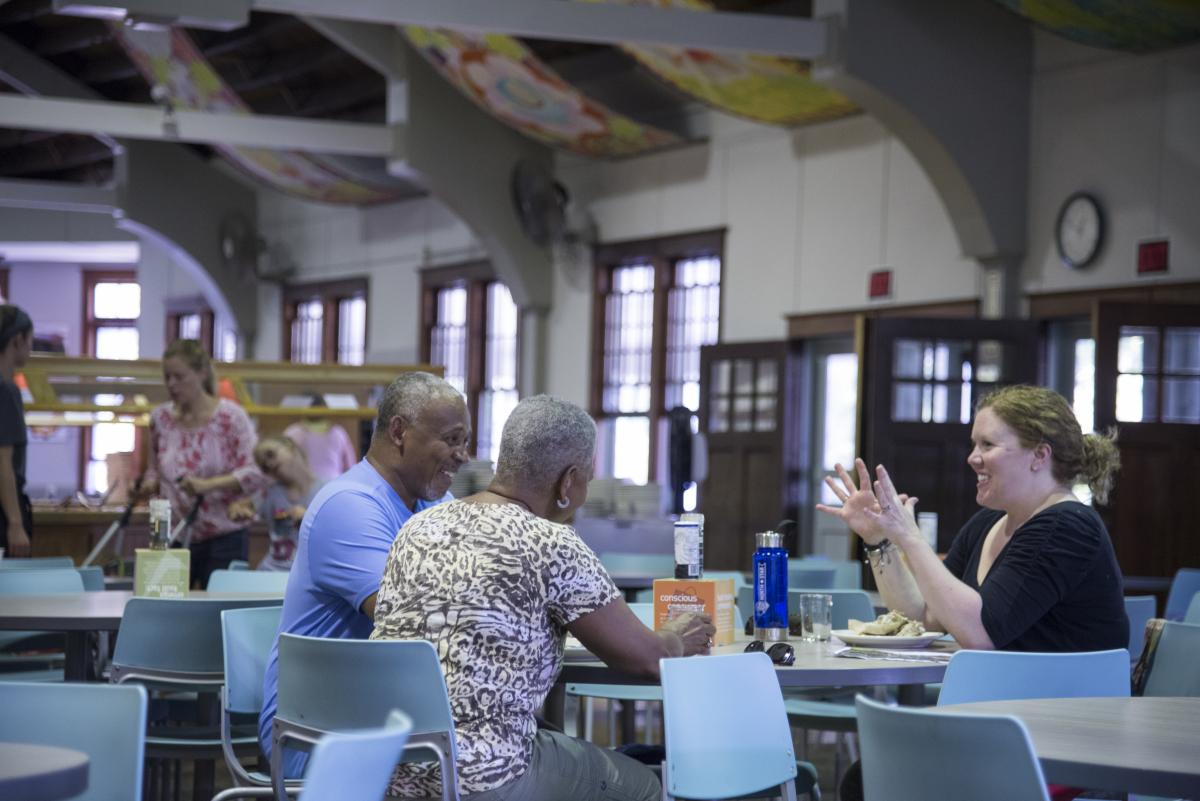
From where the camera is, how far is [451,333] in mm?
14938

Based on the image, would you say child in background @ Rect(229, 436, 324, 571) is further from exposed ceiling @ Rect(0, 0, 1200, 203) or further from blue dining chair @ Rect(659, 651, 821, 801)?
exposed ceiling @ Rect(0, 0, 1200, 203)

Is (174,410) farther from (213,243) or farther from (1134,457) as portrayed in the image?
(213,243)

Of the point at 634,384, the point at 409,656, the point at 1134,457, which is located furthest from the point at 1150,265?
the point at 409,656

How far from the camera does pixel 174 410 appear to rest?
5930 mm

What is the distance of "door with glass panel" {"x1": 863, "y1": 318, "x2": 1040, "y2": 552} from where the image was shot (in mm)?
8961

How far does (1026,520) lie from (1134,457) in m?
5.03

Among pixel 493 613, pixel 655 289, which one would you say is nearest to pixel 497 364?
pixel 655 289

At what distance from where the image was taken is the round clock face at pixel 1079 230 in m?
8.78

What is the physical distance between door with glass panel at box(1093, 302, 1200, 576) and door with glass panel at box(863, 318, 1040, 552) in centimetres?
82

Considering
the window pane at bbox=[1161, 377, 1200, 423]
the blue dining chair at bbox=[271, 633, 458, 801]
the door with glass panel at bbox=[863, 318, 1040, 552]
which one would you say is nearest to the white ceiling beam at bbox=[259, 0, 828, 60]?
the door with glass panel at bbox=[863, 318, 1040, 552]

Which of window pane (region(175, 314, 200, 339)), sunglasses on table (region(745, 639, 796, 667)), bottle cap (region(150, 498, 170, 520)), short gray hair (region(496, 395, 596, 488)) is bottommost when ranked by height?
sunglasses on table (region(745, 639, 796, 667))

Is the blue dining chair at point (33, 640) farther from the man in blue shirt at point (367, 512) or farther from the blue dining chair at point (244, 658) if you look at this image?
the man in blue shirt at point (367, 512)

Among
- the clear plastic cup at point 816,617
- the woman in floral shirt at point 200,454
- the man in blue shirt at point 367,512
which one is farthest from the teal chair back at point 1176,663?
the woman in floral shirt at point 200,454

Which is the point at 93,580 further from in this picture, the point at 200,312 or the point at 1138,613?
the point at 200,312
